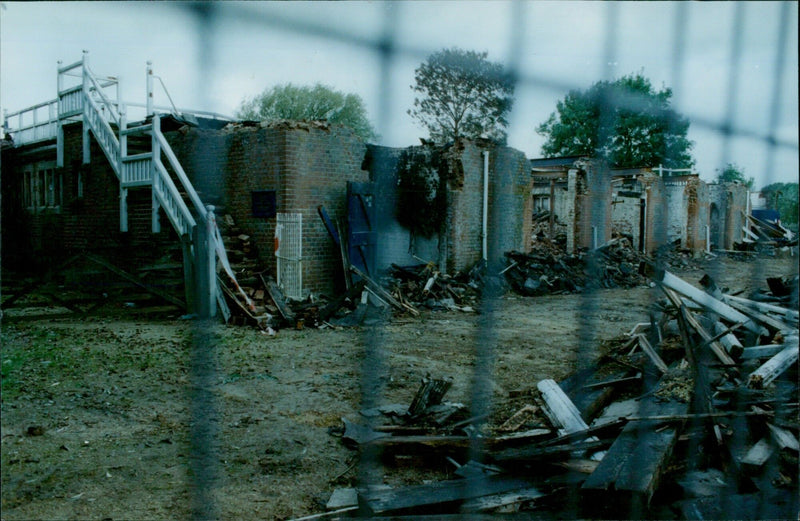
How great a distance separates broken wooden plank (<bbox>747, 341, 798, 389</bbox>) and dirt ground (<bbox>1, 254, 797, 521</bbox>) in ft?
1.85

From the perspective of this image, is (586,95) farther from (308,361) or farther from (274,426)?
(308,361)

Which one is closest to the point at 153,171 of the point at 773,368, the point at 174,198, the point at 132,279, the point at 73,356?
the point at 174,198

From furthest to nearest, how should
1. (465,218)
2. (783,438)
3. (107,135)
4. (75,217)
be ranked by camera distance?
(75,217) → (465,218) → (107,135) → (783,438)

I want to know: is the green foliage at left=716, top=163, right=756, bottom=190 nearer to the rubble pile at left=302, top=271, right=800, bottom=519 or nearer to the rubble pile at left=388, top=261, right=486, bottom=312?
the rubble pile at left=302, top=271, right=800, bottom=519

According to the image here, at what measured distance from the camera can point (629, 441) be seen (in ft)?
9.10

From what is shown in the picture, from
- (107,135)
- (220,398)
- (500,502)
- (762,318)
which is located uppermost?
(107,135)

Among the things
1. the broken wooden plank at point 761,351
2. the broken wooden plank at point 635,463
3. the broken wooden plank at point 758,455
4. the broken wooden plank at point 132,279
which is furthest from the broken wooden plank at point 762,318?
the broken wooden plank at point 132,279

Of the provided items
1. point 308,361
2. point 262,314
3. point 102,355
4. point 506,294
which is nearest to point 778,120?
point 308,361

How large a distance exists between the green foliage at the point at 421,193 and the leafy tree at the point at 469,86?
386 inches

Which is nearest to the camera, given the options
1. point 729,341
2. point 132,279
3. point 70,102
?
point 729,341

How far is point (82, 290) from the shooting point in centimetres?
919

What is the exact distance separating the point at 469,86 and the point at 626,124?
53 centimetres

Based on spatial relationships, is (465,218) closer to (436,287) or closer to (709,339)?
(436,287)

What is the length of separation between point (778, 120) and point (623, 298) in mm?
10572
